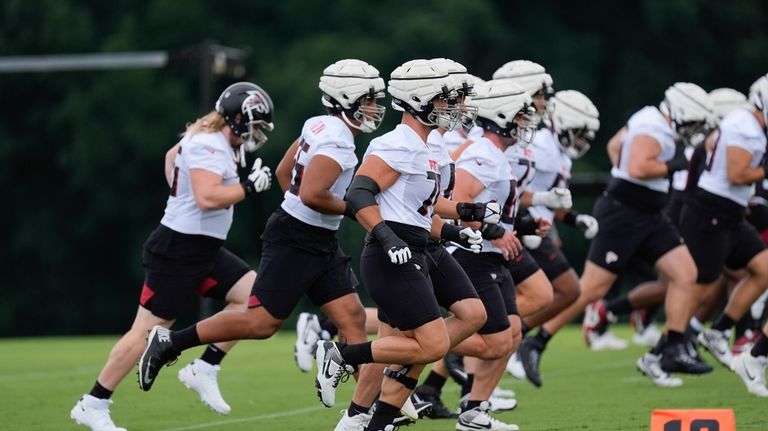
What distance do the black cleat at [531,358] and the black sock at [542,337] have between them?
0.03 m

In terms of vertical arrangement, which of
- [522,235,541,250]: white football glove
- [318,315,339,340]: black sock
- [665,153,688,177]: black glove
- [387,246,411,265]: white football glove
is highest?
[387,246,411,265]: white football glove

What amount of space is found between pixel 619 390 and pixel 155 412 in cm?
344

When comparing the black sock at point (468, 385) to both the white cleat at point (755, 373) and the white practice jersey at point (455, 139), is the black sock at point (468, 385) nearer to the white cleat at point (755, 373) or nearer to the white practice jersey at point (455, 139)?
the white practice jersey at point (455, 139)

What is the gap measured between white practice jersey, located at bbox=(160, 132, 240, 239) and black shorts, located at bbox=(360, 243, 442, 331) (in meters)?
1.54

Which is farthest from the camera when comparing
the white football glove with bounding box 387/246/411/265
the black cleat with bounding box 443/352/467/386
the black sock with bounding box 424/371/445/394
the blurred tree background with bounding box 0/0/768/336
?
the blurred tree background with bounding box 0/0/768/336

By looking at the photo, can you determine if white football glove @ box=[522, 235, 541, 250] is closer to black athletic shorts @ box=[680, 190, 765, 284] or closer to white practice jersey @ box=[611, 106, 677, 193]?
white practice jersey @ box=[611, 106, 677, 193]

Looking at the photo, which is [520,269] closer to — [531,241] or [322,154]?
[531,241]

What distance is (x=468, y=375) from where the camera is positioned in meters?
10.2

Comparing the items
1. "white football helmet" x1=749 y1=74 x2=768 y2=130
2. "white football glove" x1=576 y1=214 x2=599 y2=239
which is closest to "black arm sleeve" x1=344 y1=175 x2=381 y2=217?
"white football glove" x1=576 y1=214 x2=599 y2=239

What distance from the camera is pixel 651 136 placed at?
1162cm

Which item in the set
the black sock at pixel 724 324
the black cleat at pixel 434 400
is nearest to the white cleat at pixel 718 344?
the black sock at pixel 724 324

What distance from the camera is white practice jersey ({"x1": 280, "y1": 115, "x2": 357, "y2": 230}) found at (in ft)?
28.3

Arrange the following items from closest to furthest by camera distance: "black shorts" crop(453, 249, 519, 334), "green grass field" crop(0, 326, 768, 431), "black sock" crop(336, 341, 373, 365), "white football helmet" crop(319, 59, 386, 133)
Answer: "black sock" crop(336, 341, 373, 365)
"white football helmet" crop(319, 59, 386, 133)
"black shorts" crop(453, 249, 519, 334)
"green grass field" crop(0, 326, 768, 431)

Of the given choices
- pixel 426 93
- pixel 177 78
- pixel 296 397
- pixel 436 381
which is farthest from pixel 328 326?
pixel 177 78
